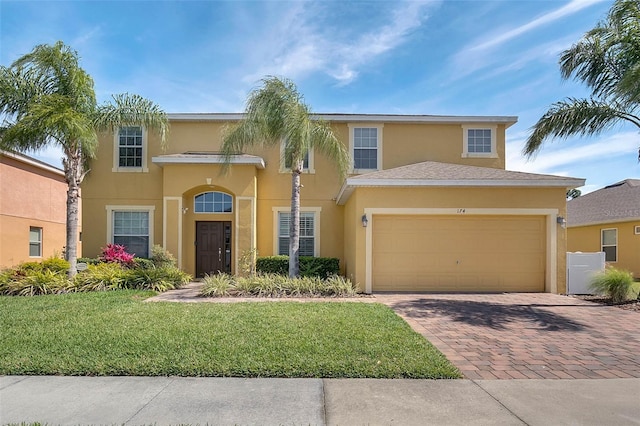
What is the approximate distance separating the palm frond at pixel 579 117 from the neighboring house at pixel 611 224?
32.9ft

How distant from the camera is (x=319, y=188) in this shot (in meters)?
15.1

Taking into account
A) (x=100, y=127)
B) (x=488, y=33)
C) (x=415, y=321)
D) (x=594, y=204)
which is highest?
(x=488, y=33)

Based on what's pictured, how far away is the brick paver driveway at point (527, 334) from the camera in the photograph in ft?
16.7

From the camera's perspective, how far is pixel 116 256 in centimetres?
1356

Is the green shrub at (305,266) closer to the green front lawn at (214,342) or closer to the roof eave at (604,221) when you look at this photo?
the green front lawn at (214,342)

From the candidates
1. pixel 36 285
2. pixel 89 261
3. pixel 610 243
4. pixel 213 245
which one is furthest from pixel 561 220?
pixel 89 261

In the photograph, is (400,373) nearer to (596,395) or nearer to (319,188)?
(596,395)

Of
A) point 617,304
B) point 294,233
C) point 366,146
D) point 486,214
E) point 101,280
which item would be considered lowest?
point 617,304

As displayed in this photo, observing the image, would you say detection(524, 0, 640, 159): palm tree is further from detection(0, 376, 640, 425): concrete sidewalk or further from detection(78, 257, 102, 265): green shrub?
detection(78, 257, 102, 265): green shrub

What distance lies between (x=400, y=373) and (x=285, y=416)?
5.66ft

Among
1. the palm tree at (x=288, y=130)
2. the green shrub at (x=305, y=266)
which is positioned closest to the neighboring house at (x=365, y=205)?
the green shrub at (x=305, y=266)

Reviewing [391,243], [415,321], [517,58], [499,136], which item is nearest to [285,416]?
[415,321]

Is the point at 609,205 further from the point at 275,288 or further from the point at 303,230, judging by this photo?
the point at 275,288

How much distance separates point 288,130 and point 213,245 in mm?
6241
